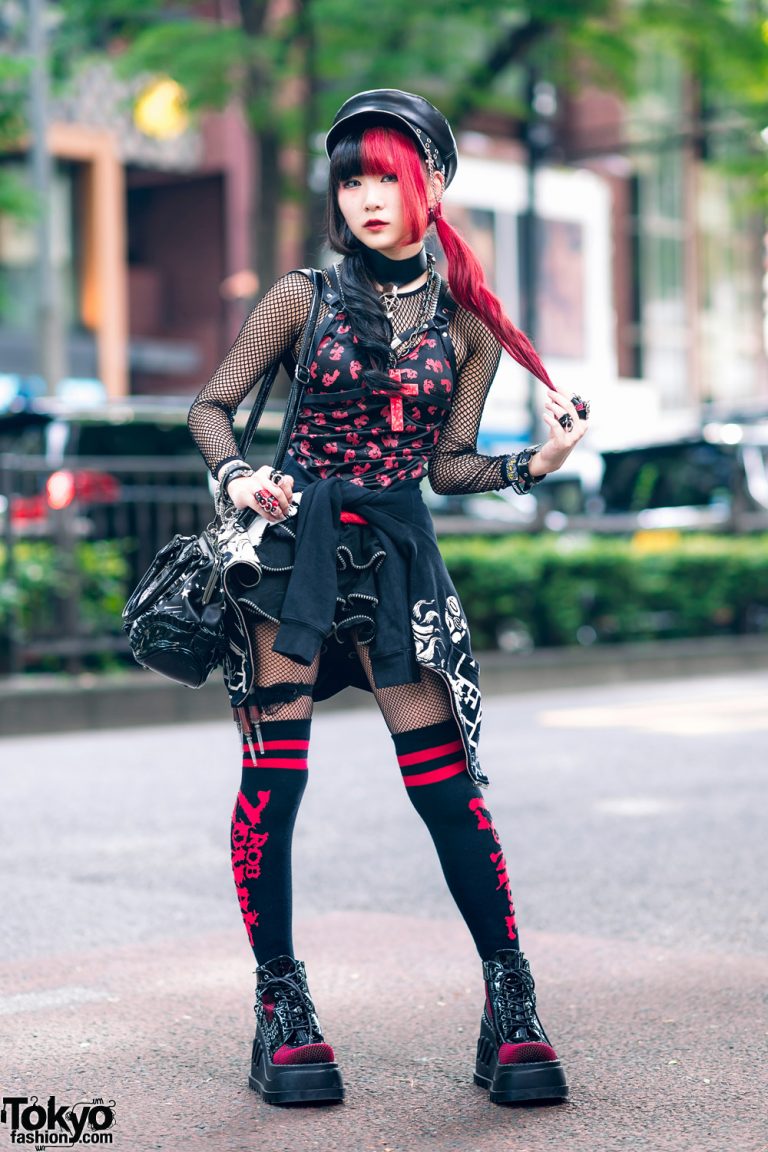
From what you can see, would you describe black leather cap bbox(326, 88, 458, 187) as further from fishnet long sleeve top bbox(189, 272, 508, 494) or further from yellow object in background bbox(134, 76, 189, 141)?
yellow object in background bbox(134, 76, 189, 141)

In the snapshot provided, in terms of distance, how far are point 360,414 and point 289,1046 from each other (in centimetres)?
116

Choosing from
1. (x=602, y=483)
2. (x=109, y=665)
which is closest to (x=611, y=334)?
(x=602, y=483)

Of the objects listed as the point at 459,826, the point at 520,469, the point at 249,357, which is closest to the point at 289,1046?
the point at 459,826

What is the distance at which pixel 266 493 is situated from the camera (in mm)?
3500

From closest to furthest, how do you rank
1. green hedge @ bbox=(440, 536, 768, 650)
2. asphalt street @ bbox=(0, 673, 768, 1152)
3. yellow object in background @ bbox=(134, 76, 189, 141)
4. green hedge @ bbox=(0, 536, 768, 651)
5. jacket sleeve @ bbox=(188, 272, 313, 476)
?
asphalt street @ bbox=(0, 673, 768, 1152) < jacket sleeve @ bbox=(188, 272, 313, 476) < green hedge @ bbox=(0, 536, 768, 651) < green hedge @ bbox=(440, 536, 768, 650) < yellow object in background @ bbox=(134, 76, 189, 141)

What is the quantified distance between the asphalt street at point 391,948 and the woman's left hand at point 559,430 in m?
1.17

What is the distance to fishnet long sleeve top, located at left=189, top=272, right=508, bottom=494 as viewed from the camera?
3.68 m

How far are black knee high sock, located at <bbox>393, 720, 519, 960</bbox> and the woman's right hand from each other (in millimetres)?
477

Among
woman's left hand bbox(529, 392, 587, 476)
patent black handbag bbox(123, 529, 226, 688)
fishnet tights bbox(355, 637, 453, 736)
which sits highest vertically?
woman's left hand bbox(529, 392, 587, 476)

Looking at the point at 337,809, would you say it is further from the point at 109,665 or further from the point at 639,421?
the point at 639,421

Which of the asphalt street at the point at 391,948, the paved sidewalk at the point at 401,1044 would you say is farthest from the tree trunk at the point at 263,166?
the paved sidewalk at the point at 401,1044

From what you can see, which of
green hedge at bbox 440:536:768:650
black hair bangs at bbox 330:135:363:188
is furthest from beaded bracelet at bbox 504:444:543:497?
green hedge at bbox 440:536:768:650
